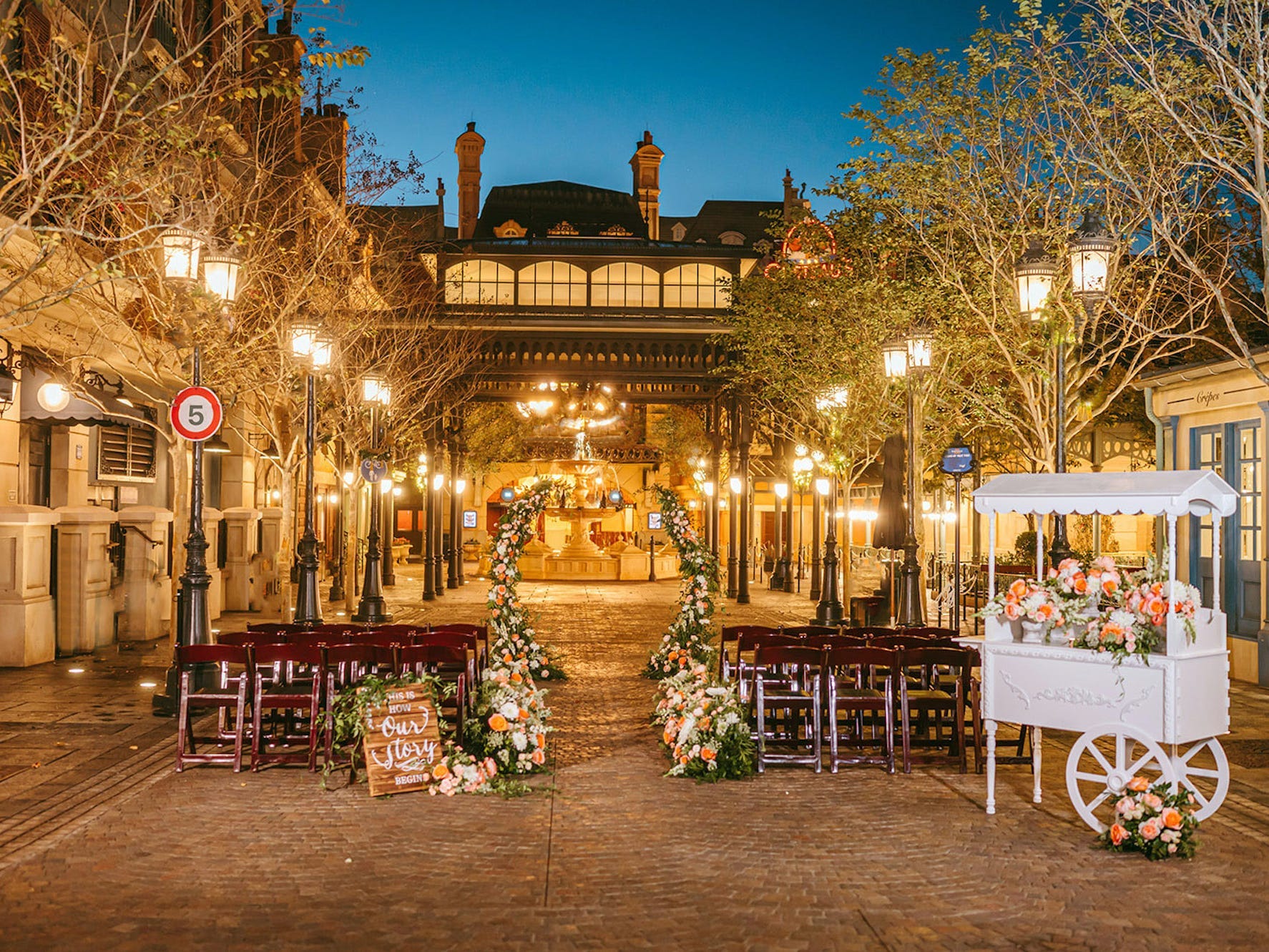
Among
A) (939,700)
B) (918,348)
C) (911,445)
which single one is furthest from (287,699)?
(918,348)

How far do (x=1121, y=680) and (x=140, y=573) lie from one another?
1620cm

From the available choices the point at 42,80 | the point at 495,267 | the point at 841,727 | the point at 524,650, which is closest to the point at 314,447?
the point at 524,650

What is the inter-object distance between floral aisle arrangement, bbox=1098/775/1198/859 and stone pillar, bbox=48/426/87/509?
17.8 m

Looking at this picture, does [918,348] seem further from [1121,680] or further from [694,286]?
[694,286]

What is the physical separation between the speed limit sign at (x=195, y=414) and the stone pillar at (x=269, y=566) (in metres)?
12.0

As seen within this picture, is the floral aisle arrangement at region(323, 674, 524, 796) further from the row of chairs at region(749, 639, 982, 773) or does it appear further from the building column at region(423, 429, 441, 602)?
the building column at region(423, 429, 441, 602)

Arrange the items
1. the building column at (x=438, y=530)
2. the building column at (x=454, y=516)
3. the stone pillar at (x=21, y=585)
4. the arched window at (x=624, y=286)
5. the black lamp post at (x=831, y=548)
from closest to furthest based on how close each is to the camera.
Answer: the stone pillar at (x=21, y=585)
the black lamp post at (x=831, y=548)
the building column at (x=438, y=530)
the building column at (x=454, y=516)
the arched window at (x=624, y=286)

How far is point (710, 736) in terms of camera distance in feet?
32.0

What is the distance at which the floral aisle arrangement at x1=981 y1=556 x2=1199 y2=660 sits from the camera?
7859mm

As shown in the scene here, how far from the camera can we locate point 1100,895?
669 centimetres

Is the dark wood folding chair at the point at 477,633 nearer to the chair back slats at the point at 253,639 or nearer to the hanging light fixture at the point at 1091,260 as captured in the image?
the chair back slats at the point at 253,639

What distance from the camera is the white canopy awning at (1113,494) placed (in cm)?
833

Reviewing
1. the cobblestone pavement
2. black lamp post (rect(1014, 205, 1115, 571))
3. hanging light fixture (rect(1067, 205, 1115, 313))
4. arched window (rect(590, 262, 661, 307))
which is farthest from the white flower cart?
arched window (rect(590, 262, 661, 307))

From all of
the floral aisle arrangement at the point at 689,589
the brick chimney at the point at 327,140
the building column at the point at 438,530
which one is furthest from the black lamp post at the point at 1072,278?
the building column at the point at 438,530
